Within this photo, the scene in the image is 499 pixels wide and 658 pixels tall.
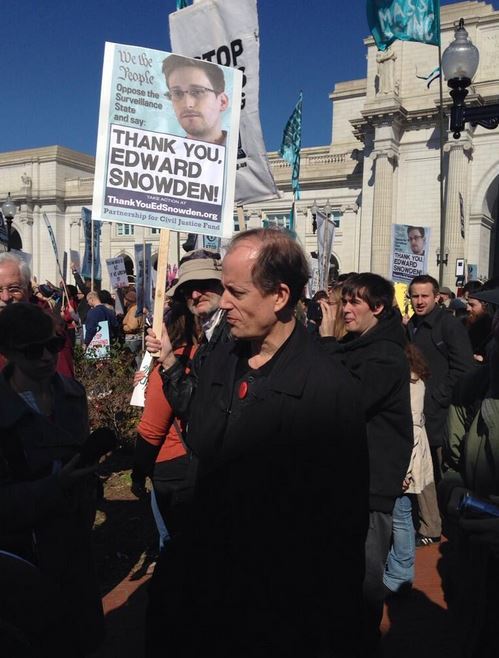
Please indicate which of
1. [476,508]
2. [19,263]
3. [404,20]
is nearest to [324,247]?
[404,20]

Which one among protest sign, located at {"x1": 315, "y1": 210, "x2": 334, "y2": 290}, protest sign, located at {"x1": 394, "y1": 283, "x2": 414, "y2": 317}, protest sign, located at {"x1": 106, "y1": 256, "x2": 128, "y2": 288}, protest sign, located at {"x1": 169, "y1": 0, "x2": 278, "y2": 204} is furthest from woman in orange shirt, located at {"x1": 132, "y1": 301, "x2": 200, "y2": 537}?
protest sign, located at {"x1": 106, "y1": 256, "x2": 128, "y2": 288}

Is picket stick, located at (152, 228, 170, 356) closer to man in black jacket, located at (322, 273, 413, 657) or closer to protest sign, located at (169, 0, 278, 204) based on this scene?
man in black jacket, located at (322, 273, 413, 657)

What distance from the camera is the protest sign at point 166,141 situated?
11.7 ft

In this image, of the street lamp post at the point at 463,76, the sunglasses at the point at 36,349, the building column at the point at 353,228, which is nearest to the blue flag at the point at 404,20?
the street lamp post at the point at 463,76

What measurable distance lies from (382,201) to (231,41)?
31.4m

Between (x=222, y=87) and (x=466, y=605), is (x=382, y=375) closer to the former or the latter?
(x=466, y=605)

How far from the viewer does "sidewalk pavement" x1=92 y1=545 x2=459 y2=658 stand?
3521 mm

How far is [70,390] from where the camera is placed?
2.79m

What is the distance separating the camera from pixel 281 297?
7.02ft

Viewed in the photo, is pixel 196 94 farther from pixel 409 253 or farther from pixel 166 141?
pixel 409 253

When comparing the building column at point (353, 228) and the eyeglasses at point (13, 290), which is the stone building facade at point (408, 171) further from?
the eyeglasses at point (13, 290)

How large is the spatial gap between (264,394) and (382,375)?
1.51 meters

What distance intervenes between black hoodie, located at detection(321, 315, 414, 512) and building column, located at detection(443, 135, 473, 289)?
29.4m

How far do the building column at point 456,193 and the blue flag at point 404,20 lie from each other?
902 inches
